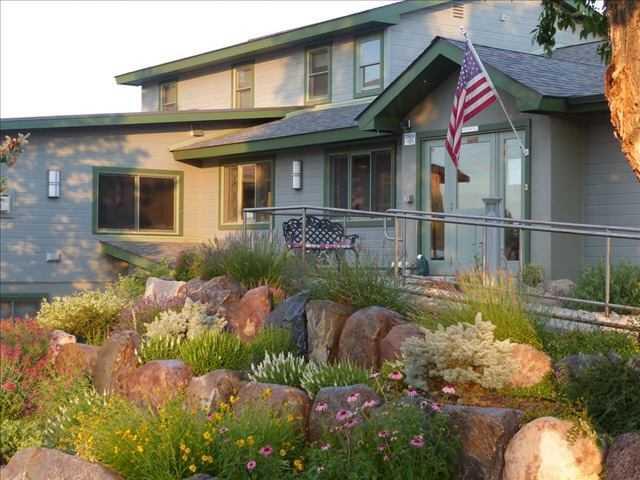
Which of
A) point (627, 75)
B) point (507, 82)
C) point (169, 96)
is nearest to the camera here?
point (627, 75)

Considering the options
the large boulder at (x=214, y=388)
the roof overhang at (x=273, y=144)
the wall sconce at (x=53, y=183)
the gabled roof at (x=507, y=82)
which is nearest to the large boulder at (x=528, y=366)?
the large boulder at (x=214, y=388)

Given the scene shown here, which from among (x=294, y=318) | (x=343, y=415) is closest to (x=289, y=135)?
(x=294, y=318)

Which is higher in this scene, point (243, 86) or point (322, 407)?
point (243, 86)

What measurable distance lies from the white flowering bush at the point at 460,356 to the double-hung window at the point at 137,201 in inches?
605

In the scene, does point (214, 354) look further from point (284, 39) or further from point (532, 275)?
point (284, 39)

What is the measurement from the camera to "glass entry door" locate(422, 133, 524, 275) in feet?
51.4

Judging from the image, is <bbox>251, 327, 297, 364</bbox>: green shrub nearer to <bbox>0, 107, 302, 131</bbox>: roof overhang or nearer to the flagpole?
the flagpole

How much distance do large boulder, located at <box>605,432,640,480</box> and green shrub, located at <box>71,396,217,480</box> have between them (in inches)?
119

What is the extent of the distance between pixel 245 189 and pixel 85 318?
9.35 m

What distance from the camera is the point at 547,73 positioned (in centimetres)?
1583

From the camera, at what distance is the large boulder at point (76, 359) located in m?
12.0

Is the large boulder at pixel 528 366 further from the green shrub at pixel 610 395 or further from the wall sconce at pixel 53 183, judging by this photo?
the wall sconce at pixel 53 183

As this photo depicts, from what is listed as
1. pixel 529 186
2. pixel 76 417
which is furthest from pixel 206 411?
pixel 529 186

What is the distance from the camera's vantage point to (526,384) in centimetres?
822
